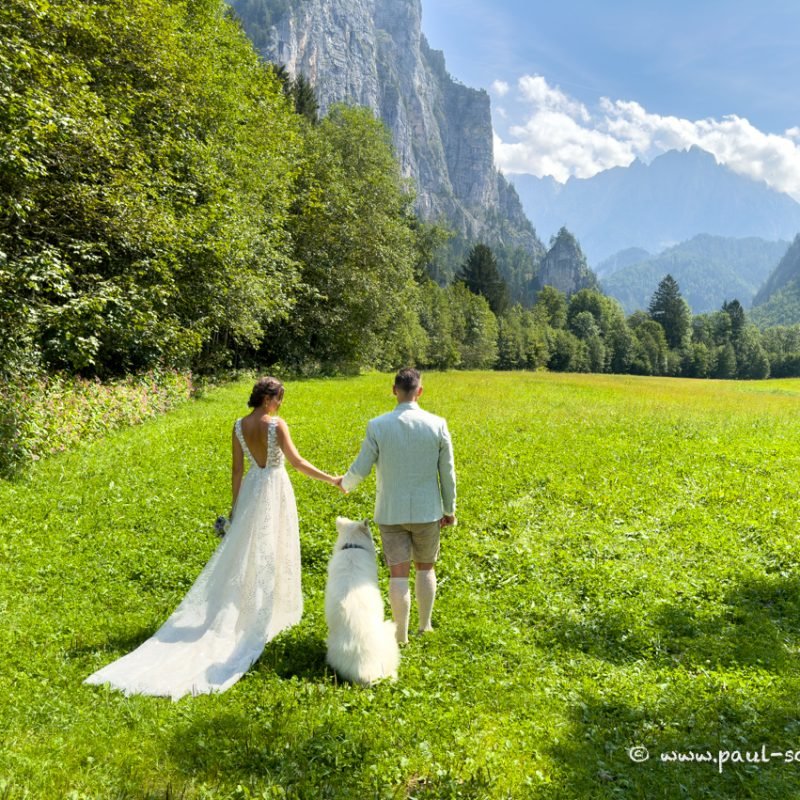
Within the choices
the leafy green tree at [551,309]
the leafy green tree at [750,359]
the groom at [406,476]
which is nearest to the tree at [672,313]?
the leafy green tree at [750,359]

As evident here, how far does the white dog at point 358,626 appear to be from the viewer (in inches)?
217

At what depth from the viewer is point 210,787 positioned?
13.5 feet

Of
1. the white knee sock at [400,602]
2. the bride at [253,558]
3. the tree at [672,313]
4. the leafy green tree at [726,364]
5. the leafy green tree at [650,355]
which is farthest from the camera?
the tree at [672,313]

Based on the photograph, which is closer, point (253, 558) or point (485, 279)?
point (253, 558)

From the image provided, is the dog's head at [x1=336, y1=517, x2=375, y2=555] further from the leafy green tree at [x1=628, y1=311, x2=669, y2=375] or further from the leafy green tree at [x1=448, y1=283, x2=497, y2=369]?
the leafy green tree at [x1=628, y1=311, x2=669, y2=375]

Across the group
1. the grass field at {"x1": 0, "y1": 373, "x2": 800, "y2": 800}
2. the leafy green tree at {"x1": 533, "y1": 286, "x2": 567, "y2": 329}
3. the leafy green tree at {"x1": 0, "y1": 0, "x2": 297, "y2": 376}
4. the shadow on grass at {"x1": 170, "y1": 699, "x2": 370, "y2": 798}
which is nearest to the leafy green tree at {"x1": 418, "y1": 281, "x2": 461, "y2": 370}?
the leafy green tree at {"x1": 533, "y1": 286, "x2": 567, "y2": 329}

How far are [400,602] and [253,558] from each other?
5.99ft

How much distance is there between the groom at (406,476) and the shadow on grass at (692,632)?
7.41ft

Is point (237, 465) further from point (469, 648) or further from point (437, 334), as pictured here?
point (437, 334)

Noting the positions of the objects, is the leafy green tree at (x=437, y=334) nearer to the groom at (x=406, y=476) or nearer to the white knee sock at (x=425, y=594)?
the white knee sock at (x=425, y=594)

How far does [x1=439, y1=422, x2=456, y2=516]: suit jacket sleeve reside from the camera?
6.02 metres

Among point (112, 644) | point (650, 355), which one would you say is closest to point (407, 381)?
point (112, 644)

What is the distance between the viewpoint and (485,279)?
391 feet

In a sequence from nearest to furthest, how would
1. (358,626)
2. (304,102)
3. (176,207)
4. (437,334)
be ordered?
(358,626) < (176,207) < (304,102) < (437,334)
